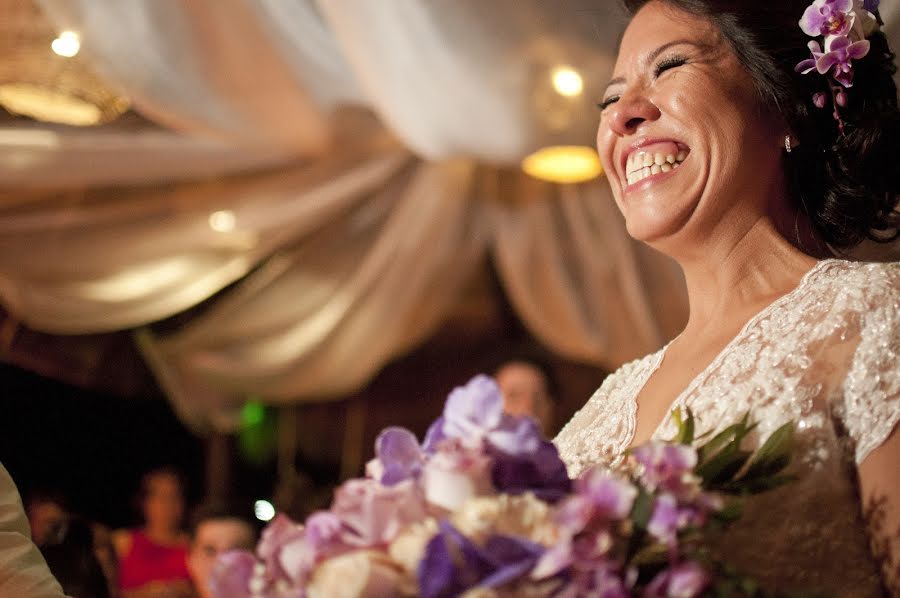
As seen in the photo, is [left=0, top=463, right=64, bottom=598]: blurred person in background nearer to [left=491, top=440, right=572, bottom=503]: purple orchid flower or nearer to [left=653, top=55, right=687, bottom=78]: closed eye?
[left=491, top=440, right=572, bottom=503]: purple orchid flower

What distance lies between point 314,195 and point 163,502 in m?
1.95

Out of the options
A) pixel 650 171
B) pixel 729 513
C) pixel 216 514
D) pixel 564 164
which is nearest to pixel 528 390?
pixel 564 164

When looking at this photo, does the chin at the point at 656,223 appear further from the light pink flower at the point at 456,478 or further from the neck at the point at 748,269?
the light pink flower at the point at 456,478

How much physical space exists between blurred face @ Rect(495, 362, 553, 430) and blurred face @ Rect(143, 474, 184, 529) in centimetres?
244

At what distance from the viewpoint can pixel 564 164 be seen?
14.5ft

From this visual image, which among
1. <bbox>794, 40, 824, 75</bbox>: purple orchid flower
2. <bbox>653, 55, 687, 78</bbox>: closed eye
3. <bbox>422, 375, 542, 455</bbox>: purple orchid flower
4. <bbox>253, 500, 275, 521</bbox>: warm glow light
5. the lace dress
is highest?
<bbox>653, 55, 687, 78</bbox>: closed eye

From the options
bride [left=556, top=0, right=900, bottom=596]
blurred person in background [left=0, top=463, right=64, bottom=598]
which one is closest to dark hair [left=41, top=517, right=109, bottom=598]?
blurred person in background [left=0, top=463, right=64, bottom=598]

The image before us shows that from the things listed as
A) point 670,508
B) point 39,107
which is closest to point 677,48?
point 670,508

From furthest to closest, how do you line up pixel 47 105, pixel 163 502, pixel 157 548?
1. pixel 163 502
2. pixel 157 548
3. pixel 47 105

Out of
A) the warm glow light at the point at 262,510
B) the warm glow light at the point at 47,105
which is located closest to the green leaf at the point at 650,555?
the warm glow light at the point at 47,105

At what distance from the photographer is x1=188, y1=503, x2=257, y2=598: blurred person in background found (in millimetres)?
4570

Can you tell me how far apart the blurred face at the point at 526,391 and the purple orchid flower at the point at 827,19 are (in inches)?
96.1

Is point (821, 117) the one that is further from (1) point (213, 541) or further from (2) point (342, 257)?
(2) point (342, 257)

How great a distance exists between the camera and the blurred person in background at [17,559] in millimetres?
1666
